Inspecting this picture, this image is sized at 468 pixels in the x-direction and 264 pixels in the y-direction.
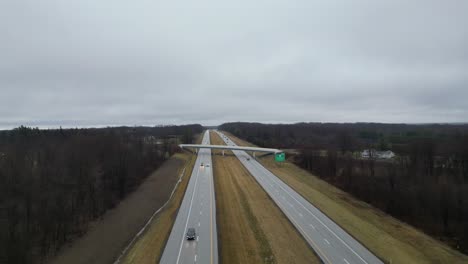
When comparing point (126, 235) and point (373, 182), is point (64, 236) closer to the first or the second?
point (126, 235)

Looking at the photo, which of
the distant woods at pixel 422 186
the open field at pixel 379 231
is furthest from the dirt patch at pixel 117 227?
the distant woods at pixel 422 186

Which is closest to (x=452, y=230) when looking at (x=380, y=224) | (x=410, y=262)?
(x=380, y=224)

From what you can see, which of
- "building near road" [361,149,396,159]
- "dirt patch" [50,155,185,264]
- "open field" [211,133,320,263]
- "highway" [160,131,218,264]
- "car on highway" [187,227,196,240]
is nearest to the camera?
"highway" [160,131,218,264]

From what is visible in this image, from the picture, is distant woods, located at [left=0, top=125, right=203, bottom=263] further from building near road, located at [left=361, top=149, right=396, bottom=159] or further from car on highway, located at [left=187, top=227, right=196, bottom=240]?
building near road, located at [left=361, top=149, right=396, bottom=159]

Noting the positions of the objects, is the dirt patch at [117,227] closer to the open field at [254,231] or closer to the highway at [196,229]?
the highway at [196,229]

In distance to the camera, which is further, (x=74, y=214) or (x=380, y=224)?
(x=74, y=214)

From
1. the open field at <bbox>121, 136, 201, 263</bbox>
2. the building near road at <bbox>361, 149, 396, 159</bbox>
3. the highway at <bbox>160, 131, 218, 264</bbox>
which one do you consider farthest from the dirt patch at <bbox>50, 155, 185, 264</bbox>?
the building near road at <bbox>361, 149, 396, 159</bbox>

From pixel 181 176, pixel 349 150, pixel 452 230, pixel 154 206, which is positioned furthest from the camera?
pixel 349 150

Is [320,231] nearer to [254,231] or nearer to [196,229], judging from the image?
[254,231]
